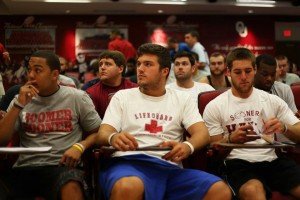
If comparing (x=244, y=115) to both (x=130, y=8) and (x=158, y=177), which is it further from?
(x=130, y=8)

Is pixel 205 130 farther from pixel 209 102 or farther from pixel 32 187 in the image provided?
pixel 32 187

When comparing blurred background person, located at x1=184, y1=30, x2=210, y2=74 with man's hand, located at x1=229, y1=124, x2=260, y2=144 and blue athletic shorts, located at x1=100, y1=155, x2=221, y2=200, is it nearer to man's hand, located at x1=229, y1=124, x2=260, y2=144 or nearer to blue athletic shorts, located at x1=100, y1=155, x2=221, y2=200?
man's hand, located at x1=229, y1=124, x2=260, y2=144

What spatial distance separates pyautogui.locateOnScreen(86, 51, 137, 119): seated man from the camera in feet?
10.7

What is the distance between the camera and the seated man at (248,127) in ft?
7.41

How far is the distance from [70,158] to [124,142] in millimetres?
371

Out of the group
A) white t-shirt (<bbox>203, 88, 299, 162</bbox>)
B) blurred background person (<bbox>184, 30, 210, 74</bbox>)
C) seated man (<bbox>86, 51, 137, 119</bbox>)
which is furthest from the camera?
blurred background person (<bbox>184, 30, 210, 74</bbox>)

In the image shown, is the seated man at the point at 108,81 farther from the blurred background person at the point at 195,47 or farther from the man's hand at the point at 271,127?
the blurred background person at the point at 195,47

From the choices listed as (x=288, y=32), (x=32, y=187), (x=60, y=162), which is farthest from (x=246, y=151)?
(x=288, y=32)

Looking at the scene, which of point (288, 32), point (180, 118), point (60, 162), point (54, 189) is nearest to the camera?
point (54, 189)

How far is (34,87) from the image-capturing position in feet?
7.62

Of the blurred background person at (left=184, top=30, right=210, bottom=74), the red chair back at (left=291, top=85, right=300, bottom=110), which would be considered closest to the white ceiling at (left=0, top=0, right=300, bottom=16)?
the blurred background person at (left=184, top=30, right=210, bottom=74)

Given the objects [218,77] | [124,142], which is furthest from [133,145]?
[218,77]

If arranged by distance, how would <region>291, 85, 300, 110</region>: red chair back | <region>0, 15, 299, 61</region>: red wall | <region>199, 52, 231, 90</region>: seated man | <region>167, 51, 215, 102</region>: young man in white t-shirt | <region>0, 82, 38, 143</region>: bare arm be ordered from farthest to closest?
1. <region>0, 15, 299, 61</region>: red wall
2. <region>199, 52, 231, 90</region>: seated man
3. <region>167, 51, 215, 102</region>: young man in white t-shirt
4. <region>291, 85, 300, 110</region>: red chair back
5. <region>0, 82, 38, 143</region>: bare arm

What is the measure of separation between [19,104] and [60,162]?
0.40 metres
